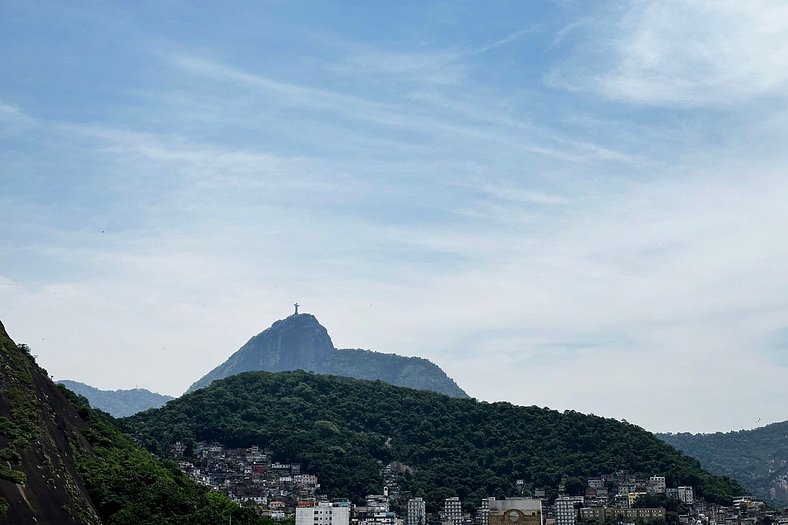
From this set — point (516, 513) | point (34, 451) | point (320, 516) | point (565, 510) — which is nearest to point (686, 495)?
point (565, 510)

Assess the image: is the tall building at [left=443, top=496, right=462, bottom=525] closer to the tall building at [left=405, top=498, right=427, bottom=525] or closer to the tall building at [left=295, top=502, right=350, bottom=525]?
the tall building at [left=405, top=498, right=427, bottom=525]

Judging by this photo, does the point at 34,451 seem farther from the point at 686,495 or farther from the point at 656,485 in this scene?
the point at 686,495

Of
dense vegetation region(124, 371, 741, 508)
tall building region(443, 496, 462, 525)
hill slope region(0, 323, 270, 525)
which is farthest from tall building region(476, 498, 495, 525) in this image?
hill slope region(0, 323, 270, 525)

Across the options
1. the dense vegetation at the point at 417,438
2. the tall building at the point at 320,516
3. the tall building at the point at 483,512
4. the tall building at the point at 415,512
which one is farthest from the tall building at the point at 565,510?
the tall building at the point at 320,516

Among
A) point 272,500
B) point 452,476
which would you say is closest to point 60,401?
point 272,500

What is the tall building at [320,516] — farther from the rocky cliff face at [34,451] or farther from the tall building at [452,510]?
the rocky cliff face at [34,451]
